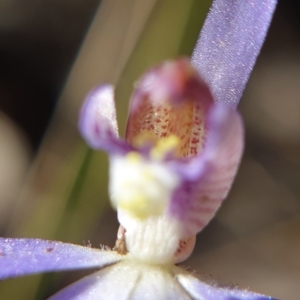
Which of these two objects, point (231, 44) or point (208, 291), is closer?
point (208, 291)

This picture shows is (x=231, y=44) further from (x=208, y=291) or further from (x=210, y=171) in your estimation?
(x=208, y=291)

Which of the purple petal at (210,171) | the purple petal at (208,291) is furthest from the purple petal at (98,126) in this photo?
the purple petal at (208,291)

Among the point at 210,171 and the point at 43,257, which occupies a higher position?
the point at 210,171

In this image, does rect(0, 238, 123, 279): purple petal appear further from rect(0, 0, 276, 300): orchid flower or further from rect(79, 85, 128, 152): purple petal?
rect(79, 85, 128, 152): purple petal

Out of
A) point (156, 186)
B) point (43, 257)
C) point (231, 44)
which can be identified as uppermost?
point (231, 44)

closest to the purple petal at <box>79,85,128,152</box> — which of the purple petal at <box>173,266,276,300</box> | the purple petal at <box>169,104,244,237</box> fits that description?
the purple petal at <box>169,104,244,237</box>

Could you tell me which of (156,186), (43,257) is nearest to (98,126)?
(156,186)

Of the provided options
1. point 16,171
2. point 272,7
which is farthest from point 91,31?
point 272,7
